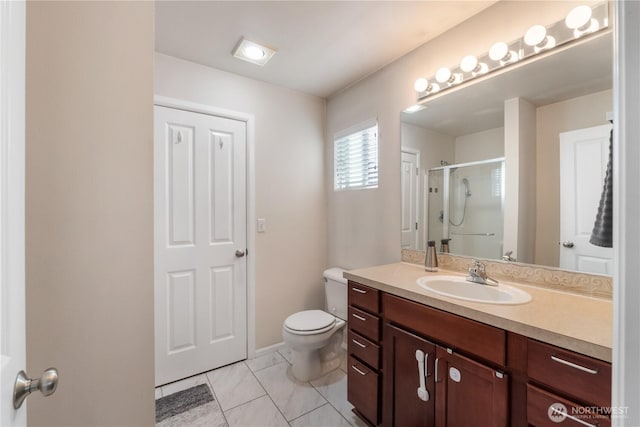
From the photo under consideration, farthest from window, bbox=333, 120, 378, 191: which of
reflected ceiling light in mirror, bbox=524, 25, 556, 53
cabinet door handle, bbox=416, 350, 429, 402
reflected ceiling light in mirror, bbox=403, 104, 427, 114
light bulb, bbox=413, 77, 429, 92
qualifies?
cabinet door handle, bbox=416, 350, 429, 402

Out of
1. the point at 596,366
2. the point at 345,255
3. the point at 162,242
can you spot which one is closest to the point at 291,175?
the point at 345,255

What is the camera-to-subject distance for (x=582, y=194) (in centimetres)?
121

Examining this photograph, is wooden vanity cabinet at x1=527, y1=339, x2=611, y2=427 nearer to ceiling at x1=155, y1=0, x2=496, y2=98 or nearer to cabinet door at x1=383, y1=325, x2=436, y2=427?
cabinet door at x1=383, y1=325, x2=436, y2=427

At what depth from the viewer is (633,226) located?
41cm

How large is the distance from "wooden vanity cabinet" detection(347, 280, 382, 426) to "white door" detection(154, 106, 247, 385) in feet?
3.49

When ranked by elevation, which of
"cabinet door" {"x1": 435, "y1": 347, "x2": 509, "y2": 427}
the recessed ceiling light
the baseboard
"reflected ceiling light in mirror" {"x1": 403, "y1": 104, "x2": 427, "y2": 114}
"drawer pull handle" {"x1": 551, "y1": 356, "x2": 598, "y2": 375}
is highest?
the recessed ceiling light

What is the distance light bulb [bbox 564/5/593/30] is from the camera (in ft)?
3.81

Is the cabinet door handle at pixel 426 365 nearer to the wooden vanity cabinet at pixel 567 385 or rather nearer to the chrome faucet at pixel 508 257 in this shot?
the wooden vanity cabinet at pixel 567 385

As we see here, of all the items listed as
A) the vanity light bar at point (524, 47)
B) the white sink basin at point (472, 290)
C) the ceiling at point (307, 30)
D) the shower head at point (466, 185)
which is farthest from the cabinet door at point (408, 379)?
the ceiling at point (307, 30)

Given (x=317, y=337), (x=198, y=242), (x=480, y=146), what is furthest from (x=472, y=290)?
(x=198, y=242)

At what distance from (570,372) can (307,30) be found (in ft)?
6.68

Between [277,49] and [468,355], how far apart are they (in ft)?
6.85

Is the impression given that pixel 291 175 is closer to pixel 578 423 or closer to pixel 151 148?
pixel 151 148

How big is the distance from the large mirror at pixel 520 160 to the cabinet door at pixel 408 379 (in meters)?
0.69
